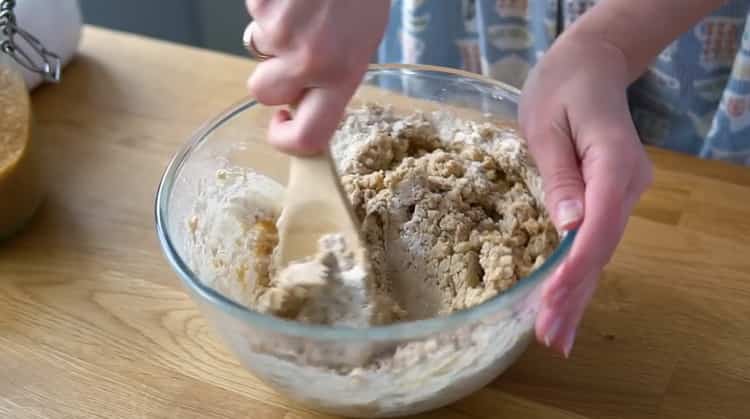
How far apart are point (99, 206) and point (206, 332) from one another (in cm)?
24

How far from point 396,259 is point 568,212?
0.53 ft

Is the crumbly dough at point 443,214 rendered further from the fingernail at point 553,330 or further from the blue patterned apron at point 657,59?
the blue patterned apron at point 657,59

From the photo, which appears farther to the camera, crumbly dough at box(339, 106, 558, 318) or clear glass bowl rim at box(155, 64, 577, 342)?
crumbly dough at box(339, 106, 558, 318)

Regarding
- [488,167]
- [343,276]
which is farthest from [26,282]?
[488,167]

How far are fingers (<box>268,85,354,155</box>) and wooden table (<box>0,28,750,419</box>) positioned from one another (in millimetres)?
229

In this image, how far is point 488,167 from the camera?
2.42ft

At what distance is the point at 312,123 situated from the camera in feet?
1.90

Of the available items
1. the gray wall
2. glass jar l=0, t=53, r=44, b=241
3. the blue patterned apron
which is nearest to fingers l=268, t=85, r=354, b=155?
glass jar l=0, t=53, r=44, b=241

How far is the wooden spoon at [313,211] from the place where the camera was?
642 millimetres

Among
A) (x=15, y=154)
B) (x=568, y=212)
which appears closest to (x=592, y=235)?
(x=568, y=212)

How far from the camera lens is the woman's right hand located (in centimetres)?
54

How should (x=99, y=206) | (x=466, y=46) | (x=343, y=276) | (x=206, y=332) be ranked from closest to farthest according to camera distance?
1. (x=343, y=276)
2. (x=206, y=332)
3. (x=99, y=206)
4. (x=466, y=46)

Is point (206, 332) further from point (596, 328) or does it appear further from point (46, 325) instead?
point (596, 328)

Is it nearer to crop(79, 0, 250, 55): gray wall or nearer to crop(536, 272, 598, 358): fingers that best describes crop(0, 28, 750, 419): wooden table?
crop(536, 272, 598, 358): fingers
